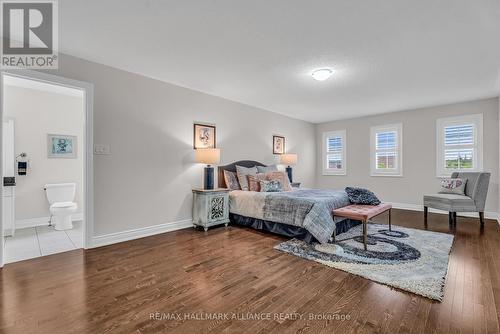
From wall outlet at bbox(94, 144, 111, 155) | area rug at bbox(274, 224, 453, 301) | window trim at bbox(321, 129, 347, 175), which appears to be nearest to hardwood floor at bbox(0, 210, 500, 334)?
area rug at bbox(274, 224, 453, 301)

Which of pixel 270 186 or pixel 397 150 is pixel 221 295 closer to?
pixel 270 186

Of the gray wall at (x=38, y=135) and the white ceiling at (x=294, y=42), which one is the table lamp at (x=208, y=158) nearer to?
the white ceiling at (x=294, y=42)

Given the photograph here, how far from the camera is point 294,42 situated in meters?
2.57

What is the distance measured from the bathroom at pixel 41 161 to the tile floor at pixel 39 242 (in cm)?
1

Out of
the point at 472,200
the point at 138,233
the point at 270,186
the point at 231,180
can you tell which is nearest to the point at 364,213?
the point at 270,186

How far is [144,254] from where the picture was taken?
9.24 ft

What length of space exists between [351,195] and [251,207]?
1611 mm

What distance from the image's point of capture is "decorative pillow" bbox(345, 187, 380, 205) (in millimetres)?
3631

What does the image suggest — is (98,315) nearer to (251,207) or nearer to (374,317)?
(374,317)

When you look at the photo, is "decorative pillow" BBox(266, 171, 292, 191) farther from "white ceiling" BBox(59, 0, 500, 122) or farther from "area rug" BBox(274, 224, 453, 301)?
"white ceiling" BBox(59, 0, 500, 122)

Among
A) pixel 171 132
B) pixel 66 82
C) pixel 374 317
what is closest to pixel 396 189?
pixel 374 317

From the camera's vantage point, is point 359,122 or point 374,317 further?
point 359,122

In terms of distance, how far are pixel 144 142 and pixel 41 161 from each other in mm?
2253

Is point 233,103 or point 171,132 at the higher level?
point 233,103
